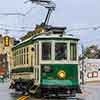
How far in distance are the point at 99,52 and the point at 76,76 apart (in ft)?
347

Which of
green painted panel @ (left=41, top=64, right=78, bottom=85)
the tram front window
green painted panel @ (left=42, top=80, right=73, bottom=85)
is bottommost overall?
green painted panel @ (left=42, top=80, right=73, bottom=85)

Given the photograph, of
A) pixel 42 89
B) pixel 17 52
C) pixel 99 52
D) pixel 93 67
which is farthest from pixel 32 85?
pixel 99 52

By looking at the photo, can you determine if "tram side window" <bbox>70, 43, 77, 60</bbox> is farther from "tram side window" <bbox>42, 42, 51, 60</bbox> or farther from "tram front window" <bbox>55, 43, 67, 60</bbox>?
"tram side window" <bbox>42, 42, 51, 60</bbox>

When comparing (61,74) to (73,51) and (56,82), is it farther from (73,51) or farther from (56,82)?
(73,51)

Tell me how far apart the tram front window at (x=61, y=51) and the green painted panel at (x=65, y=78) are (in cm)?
48

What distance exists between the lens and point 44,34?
29844 mm

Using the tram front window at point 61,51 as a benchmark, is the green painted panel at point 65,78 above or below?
below

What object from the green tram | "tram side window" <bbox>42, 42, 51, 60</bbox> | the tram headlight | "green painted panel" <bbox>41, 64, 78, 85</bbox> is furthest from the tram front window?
the tram headlight

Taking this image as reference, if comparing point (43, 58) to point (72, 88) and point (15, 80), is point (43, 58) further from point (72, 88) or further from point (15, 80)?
point (15, 80)

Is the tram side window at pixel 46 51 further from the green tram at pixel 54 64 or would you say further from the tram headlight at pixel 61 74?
the tram headlight at pixel 61 74

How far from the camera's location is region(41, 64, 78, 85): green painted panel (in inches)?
1117

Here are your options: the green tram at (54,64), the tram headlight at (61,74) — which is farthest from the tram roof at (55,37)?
the tram headlight at (61,74)

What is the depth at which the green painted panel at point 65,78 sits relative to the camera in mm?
28375

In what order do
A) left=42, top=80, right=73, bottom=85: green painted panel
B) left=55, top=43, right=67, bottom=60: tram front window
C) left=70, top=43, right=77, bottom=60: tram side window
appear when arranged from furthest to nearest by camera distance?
left=70, top=43, right=77, bottom=60: tram side window, left=55, top=43, right=67, bottom=60: tram front window, left=42, top=80, right=73, bottom=85: green painted panel
